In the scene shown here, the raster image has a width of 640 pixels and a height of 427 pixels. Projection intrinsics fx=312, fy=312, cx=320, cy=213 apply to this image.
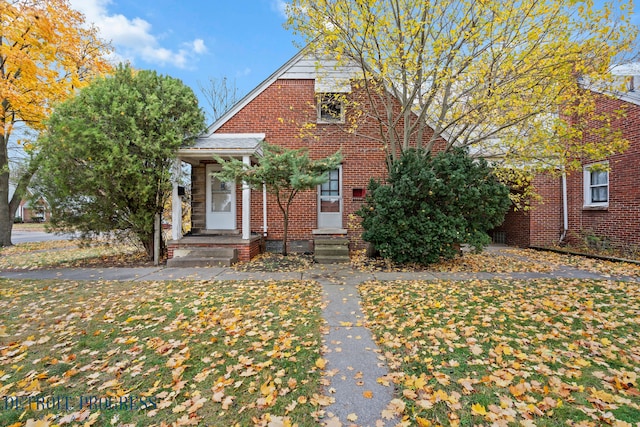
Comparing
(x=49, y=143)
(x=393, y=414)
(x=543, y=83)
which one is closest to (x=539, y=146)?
(x=543, y=83)

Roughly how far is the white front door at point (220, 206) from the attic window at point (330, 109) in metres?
3.93

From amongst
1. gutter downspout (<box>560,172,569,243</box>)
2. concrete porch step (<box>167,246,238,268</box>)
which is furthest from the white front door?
gutter downspout (<box>560,172,569,243</box>)

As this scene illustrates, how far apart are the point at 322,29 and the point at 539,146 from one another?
6147 mm

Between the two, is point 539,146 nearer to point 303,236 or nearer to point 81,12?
point 303,236

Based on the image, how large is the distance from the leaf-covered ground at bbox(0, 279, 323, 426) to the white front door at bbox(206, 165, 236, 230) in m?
4.88

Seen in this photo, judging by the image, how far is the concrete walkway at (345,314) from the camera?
2.45 metres

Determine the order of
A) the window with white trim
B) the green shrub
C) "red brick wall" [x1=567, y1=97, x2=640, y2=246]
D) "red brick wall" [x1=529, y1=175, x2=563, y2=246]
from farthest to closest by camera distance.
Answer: "red brick wall" [x1=529, y1=175, x2=563, y2=246] < the window with white trim < "red brick wall" [x1=567, y1=97, x2=640, y2=246] < the green shrub

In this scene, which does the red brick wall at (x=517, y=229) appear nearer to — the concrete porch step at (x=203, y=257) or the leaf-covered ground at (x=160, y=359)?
the leaf-covered ground at (x=160, y=359)

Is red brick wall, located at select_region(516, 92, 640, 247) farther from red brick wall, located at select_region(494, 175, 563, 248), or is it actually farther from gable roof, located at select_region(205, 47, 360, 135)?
gable roof, located at select_region(205, 47, 360, 135)

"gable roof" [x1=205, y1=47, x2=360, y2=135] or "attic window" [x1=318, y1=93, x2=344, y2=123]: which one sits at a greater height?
"gable roof" [x1=205, y1=47, x2=360, y2=135]

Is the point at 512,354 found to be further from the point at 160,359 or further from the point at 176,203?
the point at 176,203

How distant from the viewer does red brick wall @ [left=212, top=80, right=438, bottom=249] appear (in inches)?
411

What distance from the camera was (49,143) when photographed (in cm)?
766

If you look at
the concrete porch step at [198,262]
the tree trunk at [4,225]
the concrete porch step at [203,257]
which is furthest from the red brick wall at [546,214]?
the tree trunk at [4,225]
